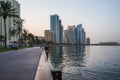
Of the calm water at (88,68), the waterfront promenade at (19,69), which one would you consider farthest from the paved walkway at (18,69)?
the calm water at (88,68)

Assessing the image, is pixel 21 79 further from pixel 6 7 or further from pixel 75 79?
pixel 6 7

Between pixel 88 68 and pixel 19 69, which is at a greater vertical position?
pixel 19 69

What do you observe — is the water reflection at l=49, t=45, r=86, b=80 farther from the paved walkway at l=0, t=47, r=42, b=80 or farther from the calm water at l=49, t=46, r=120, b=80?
the paved walkway at l=0, t=47, r=42, b=80

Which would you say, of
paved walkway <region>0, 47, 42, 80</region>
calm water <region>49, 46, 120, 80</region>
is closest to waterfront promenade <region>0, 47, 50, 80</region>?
paved walkway <region>0, 47, 42, 80</region>

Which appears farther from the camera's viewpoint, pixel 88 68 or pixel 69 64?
pixel 69 64

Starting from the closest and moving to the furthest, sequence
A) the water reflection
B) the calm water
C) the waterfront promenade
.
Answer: the waterfront promenade, the calm water, the water reflection

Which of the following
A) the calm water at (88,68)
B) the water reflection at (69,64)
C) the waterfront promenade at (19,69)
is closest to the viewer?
the waterfront promenade at (19,69)

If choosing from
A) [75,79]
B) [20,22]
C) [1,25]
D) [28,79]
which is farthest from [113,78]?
[1,25]

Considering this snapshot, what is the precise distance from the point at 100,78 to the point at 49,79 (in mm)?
15217

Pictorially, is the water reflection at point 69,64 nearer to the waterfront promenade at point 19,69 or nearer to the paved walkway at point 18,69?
the waterfront promenade at point 19,69

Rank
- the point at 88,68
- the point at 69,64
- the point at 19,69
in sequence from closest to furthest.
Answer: the point at 19,69
the point at 88,68
the point at 69,64

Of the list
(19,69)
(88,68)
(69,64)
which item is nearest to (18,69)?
(19,69)

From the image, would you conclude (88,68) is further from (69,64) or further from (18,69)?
(18,69)

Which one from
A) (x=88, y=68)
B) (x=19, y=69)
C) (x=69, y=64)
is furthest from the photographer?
(x=69, y=64)
